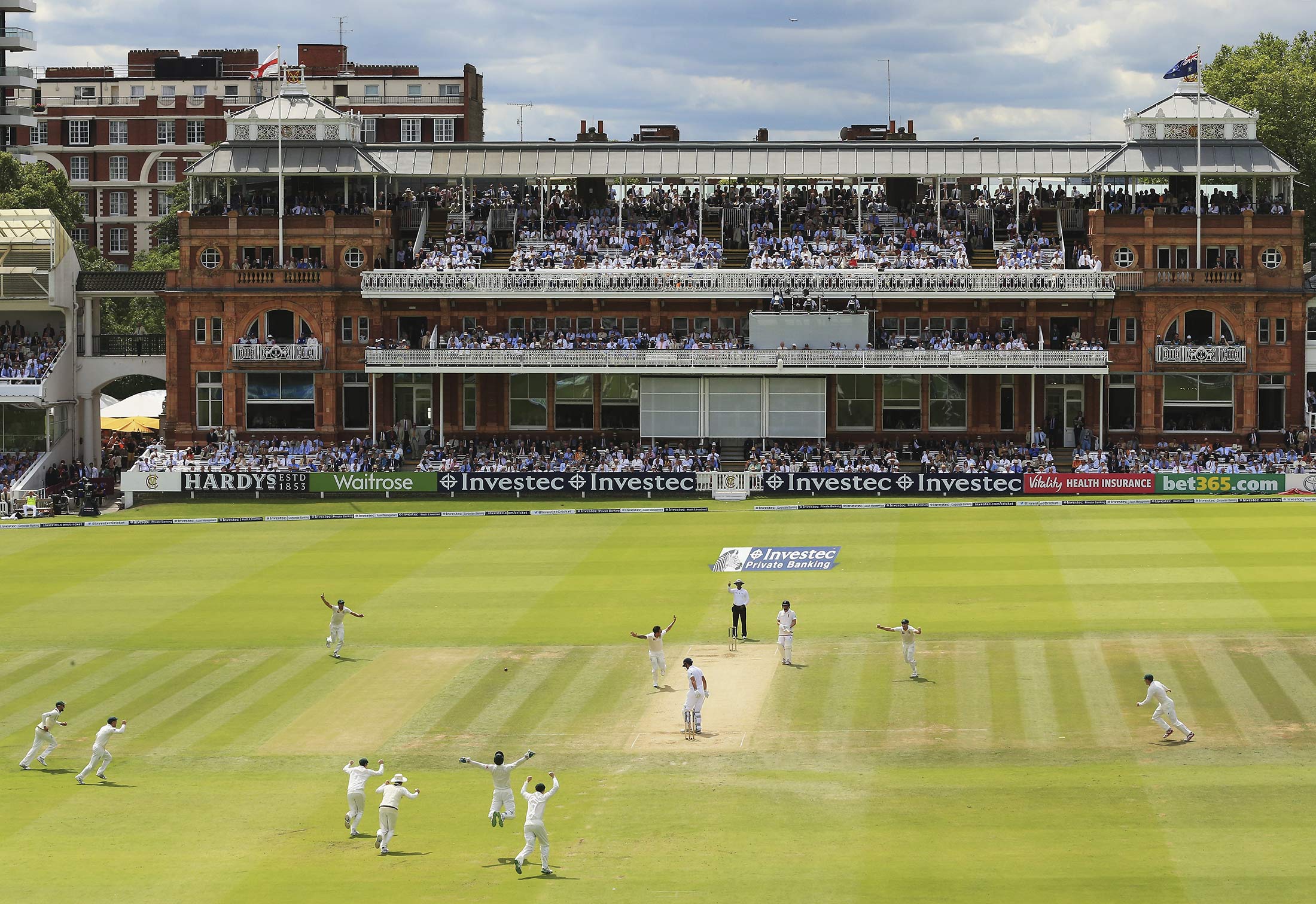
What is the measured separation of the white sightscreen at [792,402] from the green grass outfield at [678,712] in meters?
12.3

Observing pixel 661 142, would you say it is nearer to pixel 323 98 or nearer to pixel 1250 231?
pixel 1250 231

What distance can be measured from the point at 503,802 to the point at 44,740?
1070cm

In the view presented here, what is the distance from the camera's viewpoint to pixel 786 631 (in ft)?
136

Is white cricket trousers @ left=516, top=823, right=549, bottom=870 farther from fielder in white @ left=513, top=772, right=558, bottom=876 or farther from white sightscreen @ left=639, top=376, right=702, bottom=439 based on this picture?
white sightscreen @ left=639, top=376, right=702, bottom=439

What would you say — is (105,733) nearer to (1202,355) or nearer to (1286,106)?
(1202,355)

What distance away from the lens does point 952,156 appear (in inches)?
3093

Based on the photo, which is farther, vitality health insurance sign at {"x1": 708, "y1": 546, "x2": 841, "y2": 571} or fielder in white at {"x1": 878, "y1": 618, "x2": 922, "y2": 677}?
vitality health insurance sign at {"x1": 708, "y1": 546, "x2": 841, "y2": 571}

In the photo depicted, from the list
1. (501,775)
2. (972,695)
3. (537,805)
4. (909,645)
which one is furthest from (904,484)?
(537,805)

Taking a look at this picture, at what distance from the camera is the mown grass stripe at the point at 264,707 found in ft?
122

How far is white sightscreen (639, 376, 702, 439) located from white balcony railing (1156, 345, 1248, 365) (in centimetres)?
1930

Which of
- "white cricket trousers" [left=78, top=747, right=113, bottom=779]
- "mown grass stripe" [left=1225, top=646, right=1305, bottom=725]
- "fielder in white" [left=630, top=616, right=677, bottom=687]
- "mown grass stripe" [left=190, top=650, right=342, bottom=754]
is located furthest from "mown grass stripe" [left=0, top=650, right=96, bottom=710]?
"mown grass stripe" [left=1225, top=646, right=1305, bottom=725]

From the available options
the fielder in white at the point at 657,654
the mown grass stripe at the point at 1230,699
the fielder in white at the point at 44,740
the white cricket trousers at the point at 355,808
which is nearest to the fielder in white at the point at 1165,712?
the mown grass stripe at the point at 1230,699

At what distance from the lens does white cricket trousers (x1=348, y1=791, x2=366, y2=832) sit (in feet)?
99.6

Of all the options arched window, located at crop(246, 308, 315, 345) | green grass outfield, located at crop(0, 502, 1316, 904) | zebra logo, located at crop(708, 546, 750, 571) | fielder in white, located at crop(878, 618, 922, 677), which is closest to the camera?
green grass outfield, located at crop(0, 502, 1316, 904)
